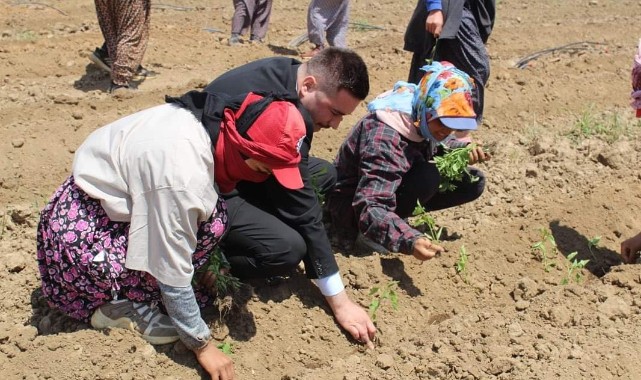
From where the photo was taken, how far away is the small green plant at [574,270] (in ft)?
12.2

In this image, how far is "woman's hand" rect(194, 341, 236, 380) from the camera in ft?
9.04

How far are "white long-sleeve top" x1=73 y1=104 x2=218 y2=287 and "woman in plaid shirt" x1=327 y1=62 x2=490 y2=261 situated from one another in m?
0.94

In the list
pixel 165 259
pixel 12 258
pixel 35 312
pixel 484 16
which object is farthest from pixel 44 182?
pixel 484 16

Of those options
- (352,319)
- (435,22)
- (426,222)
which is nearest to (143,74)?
(435,22)

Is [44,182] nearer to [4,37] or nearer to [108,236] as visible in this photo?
[108,236]

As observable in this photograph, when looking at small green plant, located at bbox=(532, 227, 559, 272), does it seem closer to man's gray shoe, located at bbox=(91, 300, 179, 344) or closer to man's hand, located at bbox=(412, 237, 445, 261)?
man's hand, located at bbox=(412, 237, 445, 261)

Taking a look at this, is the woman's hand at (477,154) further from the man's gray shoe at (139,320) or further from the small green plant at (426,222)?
the man's gray shoe at (139,320)

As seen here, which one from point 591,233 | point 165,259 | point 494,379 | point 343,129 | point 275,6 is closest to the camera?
point 165,259

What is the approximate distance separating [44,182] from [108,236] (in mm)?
2133

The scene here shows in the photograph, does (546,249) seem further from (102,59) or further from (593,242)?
(102,59)

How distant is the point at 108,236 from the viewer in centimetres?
270

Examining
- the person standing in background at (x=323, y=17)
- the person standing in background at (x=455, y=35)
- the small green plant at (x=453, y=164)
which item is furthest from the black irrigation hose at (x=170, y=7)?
the small green plant at (x=453, y=164)

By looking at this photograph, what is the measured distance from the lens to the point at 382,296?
10.8 ft

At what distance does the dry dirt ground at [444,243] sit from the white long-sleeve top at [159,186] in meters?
0.51
